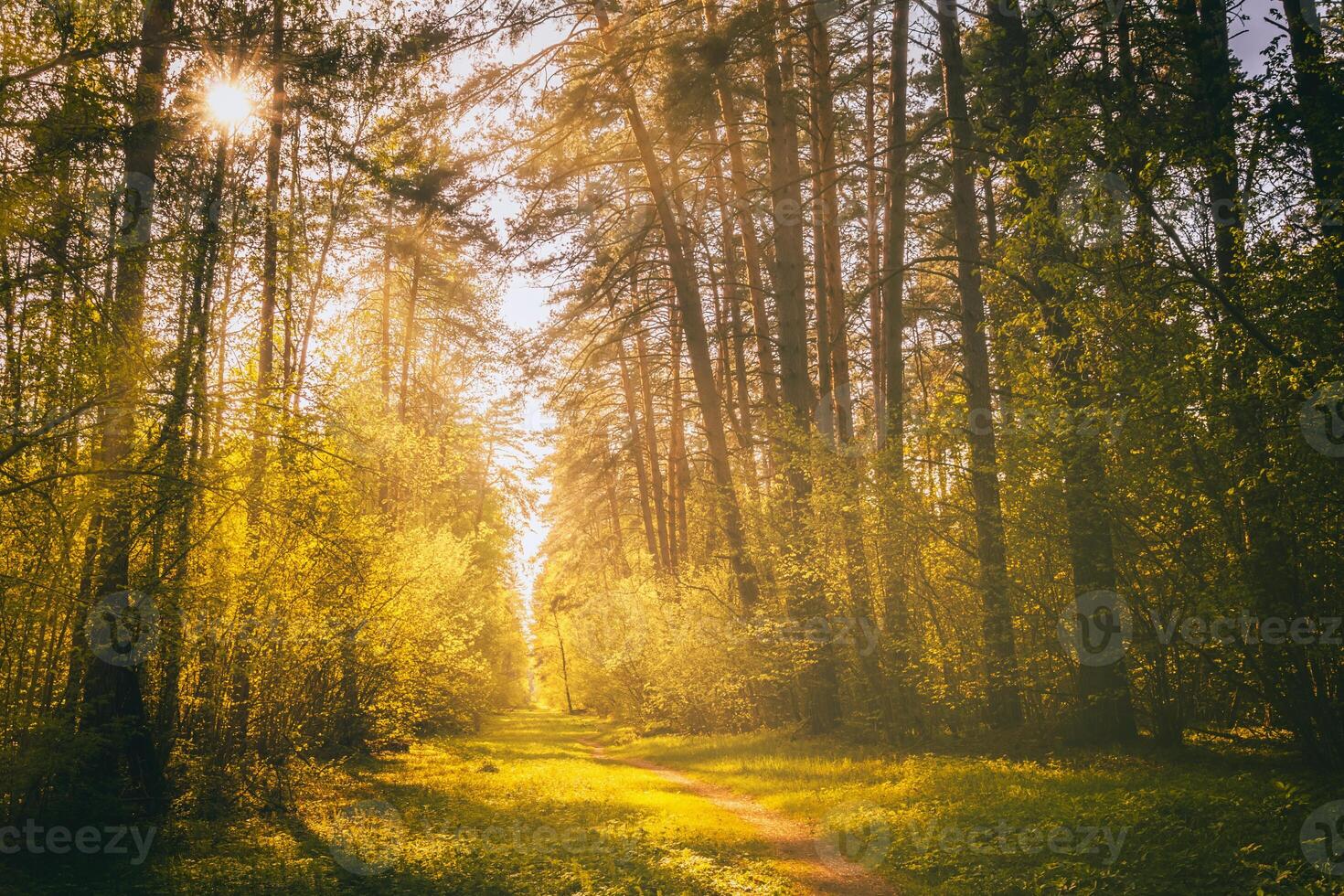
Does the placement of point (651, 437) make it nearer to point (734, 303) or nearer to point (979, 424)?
point (734, 303)

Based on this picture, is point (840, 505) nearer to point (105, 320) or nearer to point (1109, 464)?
point (1109, 464)

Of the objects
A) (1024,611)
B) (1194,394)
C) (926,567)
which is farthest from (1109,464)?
(926,567)

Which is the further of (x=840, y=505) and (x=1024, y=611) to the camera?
(x=840, y=505)

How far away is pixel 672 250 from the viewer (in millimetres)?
15023

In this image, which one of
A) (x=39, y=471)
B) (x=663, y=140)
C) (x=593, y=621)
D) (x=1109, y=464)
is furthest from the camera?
(x=593, y=621)

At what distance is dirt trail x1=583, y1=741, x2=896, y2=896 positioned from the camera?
6.29 meters

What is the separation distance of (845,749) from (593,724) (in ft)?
61.4

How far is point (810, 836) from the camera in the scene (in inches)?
315
